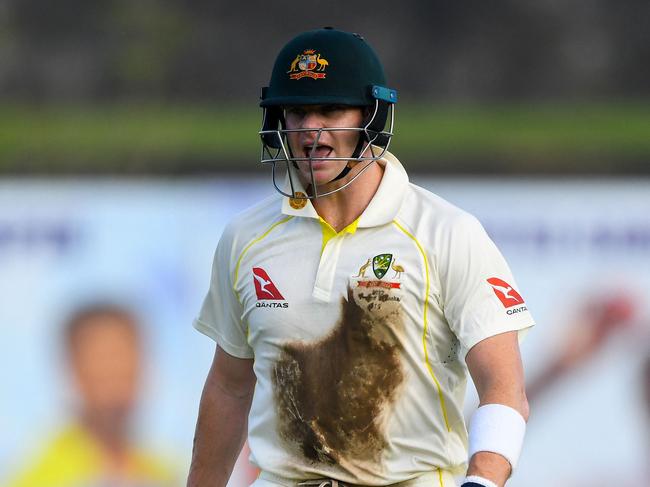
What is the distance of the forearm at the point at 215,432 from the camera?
3.93m

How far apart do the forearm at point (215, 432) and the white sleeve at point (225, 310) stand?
147 mm

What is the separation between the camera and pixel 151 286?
7.73 metres

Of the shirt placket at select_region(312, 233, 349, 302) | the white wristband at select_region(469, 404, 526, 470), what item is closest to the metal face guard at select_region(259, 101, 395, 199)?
the shirt placket at select_region(312, 233, 349, 302)

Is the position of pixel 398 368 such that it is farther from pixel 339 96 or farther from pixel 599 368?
pixel 599 368

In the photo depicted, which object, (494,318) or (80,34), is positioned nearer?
(494,318)

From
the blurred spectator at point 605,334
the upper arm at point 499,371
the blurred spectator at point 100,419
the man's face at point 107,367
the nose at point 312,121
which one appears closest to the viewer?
the upper arm at point 499,371

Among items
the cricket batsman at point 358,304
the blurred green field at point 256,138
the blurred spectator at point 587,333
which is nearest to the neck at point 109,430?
the blurred green field at point 256,138

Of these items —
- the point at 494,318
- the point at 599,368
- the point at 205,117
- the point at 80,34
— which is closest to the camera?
the point at 494,318

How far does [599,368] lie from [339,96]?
171 inches

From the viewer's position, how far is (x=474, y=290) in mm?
3482

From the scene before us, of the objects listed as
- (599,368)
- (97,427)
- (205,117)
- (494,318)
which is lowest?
(97,427)

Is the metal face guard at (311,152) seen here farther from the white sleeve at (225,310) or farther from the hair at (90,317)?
the hair at (90,317)

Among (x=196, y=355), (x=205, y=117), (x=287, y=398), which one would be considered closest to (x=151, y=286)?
(x=196, y=355)

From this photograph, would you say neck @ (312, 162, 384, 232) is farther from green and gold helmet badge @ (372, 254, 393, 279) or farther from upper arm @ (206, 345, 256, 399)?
upper arm @ (206, 345, 256, 399)
